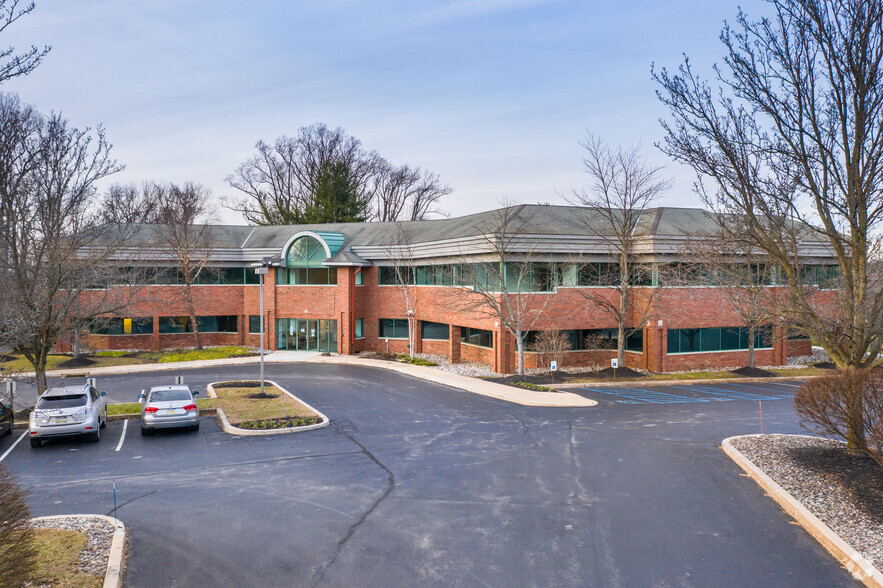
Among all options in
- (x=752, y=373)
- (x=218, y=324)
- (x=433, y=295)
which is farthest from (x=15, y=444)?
(x=752, y=373)

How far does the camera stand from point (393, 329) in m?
37.7

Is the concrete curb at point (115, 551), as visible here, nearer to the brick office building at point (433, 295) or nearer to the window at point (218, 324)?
the brick office building at point (433, 295)

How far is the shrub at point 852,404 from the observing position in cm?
1055

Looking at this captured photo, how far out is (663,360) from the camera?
2894 centimetres

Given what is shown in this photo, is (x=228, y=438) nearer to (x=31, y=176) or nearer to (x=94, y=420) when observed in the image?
(x=94, y=420)

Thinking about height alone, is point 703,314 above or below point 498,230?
below

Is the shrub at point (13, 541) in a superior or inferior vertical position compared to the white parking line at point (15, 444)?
superior

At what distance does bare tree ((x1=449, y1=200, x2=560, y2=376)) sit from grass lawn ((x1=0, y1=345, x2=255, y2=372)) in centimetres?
1507

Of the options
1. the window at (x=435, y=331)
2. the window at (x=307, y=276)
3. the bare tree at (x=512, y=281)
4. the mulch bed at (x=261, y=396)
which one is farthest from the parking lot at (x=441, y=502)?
the window at (x=307, y=276)

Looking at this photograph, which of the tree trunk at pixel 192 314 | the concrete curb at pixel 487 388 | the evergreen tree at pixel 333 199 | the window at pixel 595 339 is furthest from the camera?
the evergreen tree at pixel 333 199

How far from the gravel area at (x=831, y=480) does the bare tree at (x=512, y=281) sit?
13527mm

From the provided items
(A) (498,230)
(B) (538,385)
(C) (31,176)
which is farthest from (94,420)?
(A) (498,230)

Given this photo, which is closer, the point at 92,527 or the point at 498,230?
the point at 92,527

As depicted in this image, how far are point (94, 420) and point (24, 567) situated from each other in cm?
1040
